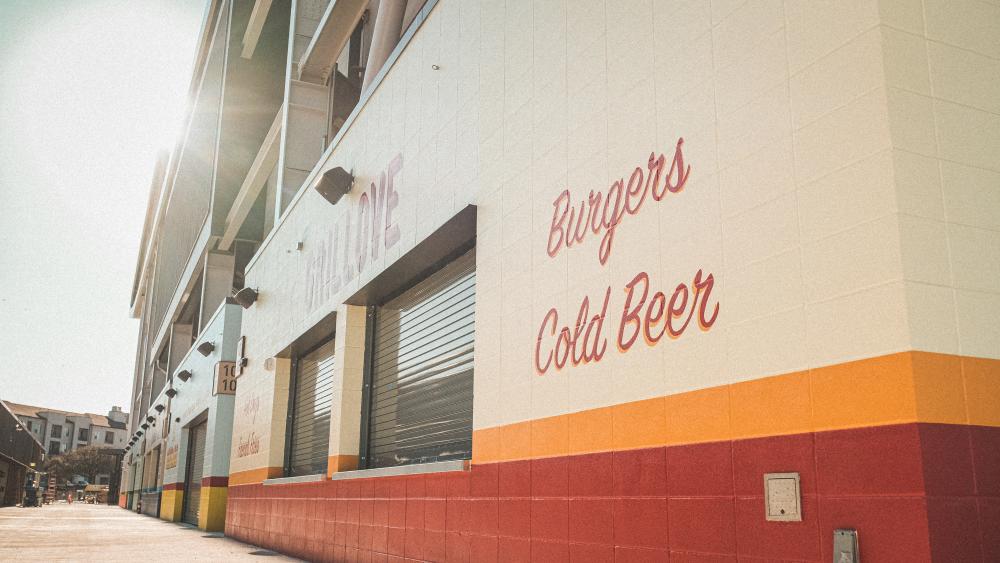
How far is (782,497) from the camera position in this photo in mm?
2828

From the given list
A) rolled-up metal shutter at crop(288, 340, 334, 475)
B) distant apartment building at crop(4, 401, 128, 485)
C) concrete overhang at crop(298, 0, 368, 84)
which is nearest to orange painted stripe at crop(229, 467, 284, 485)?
rolled-up metal shutter at crop(288, 340, 334, 475)

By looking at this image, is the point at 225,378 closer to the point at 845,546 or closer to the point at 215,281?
the point at 215,281

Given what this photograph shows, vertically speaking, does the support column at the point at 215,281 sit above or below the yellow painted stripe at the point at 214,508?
above

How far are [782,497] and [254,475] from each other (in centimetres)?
1091

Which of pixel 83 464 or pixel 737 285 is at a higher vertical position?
pixel 737 285

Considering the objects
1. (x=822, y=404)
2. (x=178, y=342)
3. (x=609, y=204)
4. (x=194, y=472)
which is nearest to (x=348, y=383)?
(x=609, y=204)

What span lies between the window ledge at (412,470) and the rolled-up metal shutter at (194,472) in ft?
48.2

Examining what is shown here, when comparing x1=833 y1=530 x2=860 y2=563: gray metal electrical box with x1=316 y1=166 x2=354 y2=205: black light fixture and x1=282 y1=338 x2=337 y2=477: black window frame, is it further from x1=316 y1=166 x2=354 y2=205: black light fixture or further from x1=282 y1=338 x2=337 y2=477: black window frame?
x1=282 y1=338 x2=337 y2=477: black window frame

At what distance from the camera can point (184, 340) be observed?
3288 cm

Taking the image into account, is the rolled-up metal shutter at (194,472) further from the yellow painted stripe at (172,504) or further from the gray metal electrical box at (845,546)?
the gray metal electrical box at (845,546)

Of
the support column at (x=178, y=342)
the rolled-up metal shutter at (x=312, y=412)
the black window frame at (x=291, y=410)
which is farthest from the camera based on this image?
the support column at (x=178, y=342)

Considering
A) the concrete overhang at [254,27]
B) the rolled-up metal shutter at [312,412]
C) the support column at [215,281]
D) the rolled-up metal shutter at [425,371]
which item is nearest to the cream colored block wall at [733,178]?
the rolled-up metal shutter at [425,371]

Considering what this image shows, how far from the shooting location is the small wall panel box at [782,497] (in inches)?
109

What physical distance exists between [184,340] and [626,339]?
32213mm
